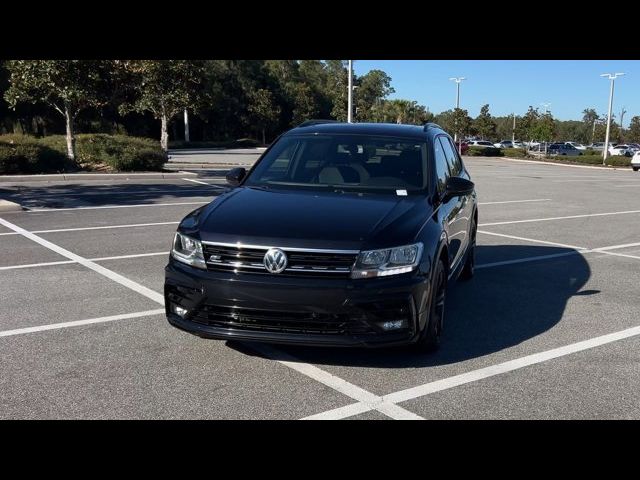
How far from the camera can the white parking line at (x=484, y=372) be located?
393 cm

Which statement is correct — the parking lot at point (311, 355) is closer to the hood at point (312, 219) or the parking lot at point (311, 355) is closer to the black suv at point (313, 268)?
the black suv at point (313, 268)

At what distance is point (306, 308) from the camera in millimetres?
4137

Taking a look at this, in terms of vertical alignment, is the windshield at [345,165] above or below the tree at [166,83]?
below

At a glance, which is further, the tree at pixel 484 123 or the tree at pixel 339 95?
the tree at pixel 484 123

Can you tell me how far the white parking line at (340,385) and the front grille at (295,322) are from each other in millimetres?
368

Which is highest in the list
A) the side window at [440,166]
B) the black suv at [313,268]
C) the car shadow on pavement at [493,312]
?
the side window at [440,166]

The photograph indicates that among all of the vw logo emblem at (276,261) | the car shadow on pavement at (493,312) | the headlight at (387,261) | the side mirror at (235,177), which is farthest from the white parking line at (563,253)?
the vw logo emblem at (276,261)

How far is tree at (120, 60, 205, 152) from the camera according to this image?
79.7ft

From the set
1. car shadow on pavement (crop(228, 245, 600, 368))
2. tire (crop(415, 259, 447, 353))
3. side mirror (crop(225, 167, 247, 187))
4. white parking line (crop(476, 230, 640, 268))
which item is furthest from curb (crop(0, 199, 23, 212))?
tire (crop(415, 259, 447, 353))

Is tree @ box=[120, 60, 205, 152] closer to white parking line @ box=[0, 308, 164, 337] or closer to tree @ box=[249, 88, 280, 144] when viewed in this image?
white parking line @ box=[0, 308, 164, 337]

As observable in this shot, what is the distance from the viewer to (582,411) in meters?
3.96

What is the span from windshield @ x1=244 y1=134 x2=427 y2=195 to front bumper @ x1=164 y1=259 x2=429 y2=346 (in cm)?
131
